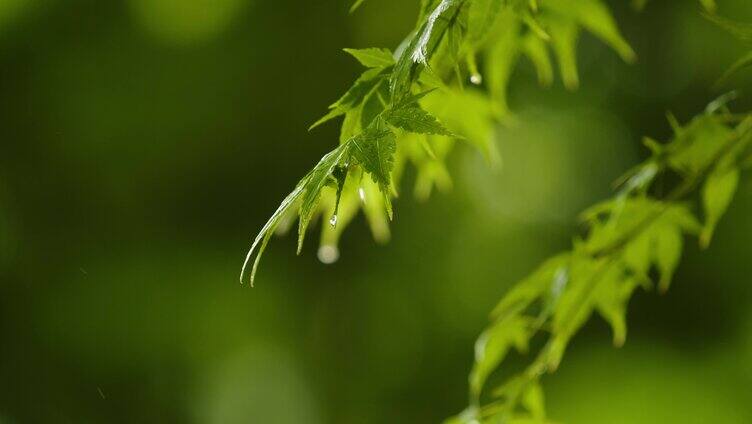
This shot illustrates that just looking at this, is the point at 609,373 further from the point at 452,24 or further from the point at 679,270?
the point at 452,24

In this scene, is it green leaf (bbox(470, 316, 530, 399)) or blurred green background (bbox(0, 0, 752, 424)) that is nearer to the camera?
green leaf (bbox(470, 316, 530, 399))

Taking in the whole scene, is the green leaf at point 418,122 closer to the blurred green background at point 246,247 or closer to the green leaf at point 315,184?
the green leaf at point 315,184

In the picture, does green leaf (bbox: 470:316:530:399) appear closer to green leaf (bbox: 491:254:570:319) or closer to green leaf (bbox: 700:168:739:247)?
green leaf (bbox: 491:254:570:319)

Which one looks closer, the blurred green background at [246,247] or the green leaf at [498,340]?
the green leaf at [498,340]

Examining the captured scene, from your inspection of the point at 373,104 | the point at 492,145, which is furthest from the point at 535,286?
the point at 373,104

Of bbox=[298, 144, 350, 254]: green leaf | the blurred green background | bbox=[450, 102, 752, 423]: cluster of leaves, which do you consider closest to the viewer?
bbox=[298, 144, 350, 254]: green leaf

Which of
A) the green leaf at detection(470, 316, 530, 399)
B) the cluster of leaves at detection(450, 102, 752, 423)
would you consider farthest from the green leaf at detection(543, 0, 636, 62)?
the green leaf at detection(470, 316, 530, 399)

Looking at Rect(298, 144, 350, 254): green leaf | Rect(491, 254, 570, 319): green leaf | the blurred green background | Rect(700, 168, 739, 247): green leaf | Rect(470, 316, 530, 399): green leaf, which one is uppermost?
Rect(298, 144, 350, 254): green leaf

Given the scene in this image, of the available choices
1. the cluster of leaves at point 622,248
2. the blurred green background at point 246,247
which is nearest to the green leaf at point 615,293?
the cluster of leaves at point 622,248

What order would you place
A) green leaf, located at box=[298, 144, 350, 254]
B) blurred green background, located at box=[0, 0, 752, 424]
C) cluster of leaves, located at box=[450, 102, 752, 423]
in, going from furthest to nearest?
blurred green background, located at box=[0, 0, 752, 424], cluster of leaves, located at box=[450, 102, 752, 423], green leaf, located at box=[298, 144, 350, 254]
